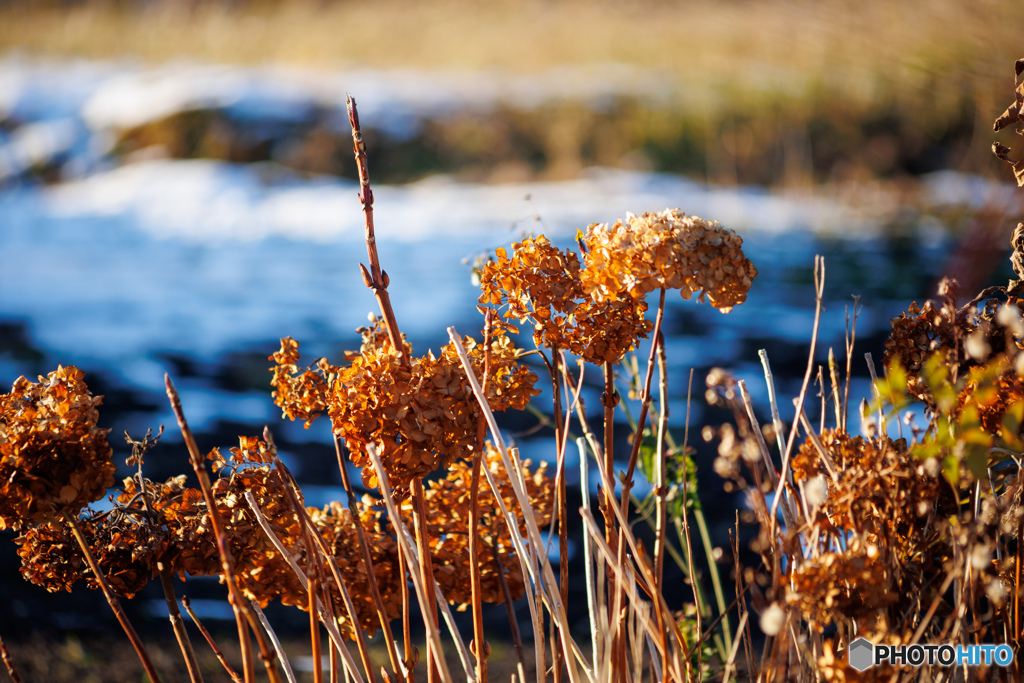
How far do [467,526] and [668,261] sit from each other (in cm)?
31

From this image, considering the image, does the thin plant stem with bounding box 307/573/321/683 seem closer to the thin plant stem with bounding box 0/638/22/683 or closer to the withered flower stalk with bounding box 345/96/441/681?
the withered flower stalk with bounding box 345/96/441/681

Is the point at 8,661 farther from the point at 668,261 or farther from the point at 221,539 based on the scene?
the point at 668,261

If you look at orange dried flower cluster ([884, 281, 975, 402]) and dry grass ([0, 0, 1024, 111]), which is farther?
dry grass ([0, 0, 1024, 111])

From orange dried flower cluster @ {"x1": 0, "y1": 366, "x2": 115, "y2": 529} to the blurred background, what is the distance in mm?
1017

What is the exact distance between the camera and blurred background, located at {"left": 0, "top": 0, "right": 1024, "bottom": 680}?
9.39ft

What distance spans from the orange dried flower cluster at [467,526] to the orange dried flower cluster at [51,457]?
269 millimetres

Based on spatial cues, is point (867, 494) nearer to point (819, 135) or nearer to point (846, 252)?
point (846, 252)

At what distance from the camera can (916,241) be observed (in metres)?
4.35

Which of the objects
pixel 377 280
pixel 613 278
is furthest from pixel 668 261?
pixel 377 280

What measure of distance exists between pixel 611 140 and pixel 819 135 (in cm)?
164

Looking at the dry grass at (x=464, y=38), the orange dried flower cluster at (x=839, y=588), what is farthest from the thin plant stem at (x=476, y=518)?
the dry grass at (x=464, y=38)

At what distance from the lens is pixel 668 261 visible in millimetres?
483

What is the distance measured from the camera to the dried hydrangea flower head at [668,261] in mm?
486

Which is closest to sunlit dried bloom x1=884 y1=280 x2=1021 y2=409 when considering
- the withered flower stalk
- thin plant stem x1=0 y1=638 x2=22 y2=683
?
the withered flower stalk
